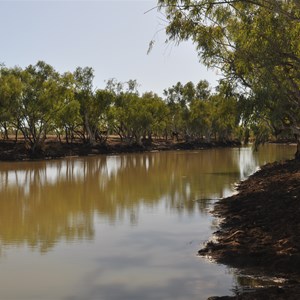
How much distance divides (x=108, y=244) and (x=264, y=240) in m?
3.62

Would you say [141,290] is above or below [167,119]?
below

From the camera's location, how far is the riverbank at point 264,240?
23.3 ft

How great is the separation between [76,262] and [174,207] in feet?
22.7

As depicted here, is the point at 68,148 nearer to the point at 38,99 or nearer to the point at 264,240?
the point at 38,99

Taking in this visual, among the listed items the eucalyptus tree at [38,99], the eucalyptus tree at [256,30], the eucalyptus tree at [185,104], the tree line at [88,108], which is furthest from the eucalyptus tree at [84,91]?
the eucalyptus tree at [256,30]

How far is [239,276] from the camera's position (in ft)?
24.6

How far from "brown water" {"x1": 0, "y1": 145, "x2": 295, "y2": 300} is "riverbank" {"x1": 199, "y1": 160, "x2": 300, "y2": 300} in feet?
1.57

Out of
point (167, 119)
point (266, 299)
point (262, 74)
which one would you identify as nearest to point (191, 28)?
point (262, 74)

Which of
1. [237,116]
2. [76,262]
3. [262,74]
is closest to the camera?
[76,262]

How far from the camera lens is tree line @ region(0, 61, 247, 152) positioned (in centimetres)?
4238

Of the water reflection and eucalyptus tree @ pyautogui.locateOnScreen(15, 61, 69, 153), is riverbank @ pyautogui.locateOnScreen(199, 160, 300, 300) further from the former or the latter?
eucalyptus tree @ pyautogui.locateOnScreen(15, 61, 69, 153)

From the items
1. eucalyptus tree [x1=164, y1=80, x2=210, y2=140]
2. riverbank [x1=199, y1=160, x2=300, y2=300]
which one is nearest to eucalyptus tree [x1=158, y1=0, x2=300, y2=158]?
riverbank [x1=199, y1=160, x2=300, y2=300]

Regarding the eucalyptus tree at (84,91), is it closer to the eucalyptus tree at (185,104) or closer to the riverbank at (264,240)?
the eucalyptus tree at (185,104)

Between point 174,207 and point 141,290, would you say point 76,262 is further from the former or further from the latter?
point 174,207
